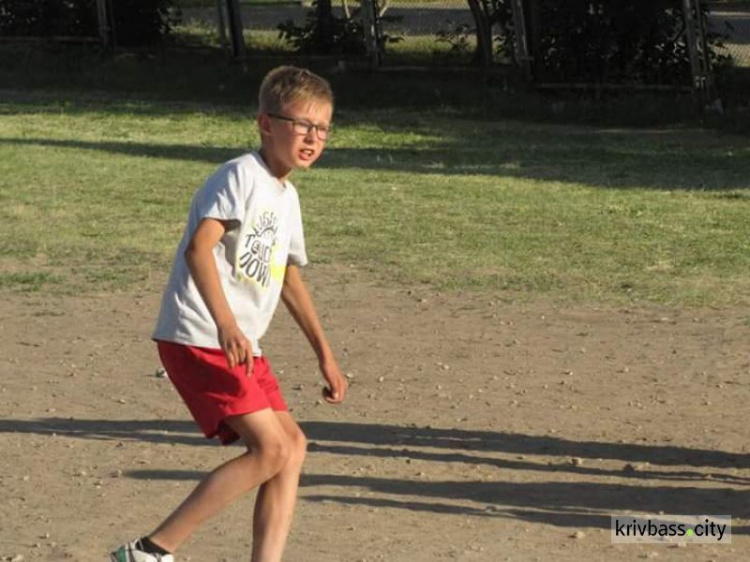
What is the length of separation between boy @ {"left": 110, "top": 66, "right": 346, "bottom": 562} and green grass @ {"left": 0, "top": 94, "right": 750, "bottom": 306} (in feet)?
16.7

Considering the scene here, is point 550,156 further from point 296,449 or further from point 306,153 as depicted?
point 296,449

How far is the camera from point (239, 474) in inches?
184

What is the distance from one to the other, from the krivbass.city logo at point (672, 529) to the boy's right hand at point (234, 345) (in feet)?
5.46

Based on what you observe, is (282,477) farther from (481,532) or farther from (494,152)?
(494,152)

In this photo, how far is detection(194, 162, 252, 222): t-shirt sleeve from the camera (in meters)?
4.63

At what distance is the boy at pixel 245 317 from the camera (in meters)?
4.67

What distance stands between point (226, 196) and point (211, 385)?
0.52 meters

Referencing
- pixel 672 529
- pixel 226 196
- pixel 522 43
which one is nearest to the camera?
pixel 226 196

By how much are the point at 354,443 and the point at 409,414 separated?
531 millimetres

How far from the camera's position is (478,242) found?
37.3 ft

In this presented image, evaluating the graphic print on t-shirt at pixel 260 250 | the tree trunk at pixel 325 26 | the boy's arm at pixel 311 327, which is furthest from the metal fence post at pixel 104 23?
the graphic print on t-shirt at pixel 260 250

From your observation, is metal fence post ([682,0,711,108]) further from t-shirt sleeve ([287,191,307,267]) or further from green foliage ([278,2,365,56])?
t-shirt sleeve ([287,191,307,267])

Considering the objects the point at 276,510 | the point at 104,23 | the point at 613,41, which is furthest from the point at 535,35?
the point at 276,510

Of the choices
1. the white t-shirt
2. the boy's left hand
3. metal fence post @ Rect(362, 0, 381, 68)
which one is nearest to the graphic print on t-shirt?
the white t-shirt
